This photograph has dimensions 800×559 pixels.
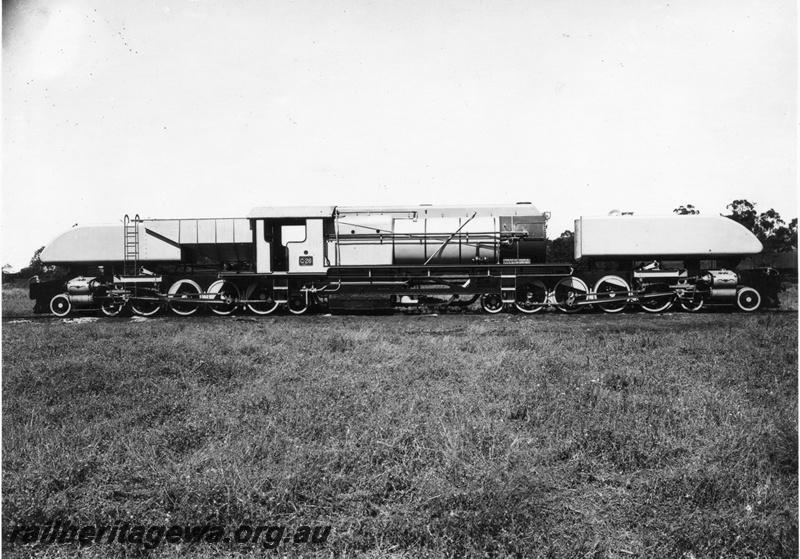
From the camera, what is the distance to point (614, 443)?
4035 millimetres

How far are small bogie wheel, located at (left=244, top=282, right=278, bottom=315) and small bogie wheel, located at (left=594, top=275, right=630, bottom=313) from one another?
9.77 metres

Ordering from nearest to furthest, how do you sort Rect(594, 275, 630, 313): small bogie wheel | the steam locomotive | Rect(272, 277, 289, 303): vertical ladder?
the steam locomotive < Rect(594, 275, 630, 313): small bogie wheel < Rect(272, 277, 289, 303): vertical ladder

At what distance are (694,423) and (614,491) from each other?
153cm

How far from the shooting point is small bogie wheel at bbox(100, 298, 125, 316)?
16047mm

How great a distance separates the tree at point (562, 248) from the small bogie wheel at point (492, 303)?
2269 millimetres

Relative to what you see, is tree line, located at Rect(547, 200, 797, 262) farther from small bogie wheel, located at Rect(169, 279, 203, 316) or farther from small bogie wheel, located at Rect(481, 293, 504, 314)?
small bogie wheel, located at Rect(169, 279, 203, 316)

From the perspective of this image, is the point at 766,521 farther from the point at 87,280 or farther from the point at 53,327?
the point at 87,280

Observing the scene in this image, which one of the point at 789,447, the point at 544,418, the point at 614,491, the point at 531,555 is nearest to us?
the point at 531,555

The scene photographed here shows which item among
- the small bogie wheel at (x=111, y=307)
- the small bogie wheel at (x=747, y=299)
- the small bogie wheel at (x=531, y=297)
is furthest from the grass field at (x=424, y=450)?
the small bogie wheel at (x=111, y=307)

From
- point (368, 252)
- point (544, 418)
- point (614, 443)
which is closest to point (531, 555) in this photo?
point (614, 443)

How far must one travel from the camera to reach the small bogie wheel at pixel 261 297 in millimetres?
15680

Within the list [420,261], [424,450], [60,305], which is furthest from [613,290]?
[60,305]

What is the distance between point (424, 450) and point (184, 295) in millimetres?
13475

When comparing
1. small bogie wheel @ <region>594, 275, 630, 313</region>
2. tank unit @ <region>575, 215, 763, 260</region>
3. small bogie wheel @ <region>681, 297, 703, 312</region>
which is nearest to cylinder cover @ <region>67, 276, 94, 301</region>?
tank unit @ <region>575, 215, 763, 260</region>
